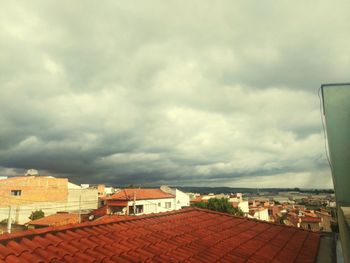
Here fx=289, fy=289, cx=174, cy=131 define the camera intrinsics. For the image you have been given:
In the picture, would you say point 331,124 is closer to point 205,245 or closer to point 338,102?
point 338,102

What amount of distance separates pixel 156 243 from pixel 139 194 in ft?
194

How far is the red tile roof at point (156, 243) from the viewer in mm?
4457

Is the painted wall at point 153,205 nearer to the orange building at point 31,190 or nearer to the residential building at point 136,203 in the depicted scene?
the residential building at point 136,203

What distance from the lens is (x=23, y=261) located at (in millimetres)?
3871

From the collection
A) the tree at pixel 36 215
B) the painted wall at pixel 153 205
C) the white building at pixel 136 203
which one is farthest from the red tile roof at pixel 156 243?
the tree at pixel 36 215

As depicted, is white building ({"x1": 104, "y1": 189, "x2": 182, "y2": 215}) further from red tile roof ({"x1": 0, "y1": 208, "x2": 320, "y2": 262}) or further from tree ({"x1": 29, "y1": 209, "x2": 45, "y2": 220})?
red tile roof ({"x1": 0, "y1": 208, "x2": 320, "y2": 262})

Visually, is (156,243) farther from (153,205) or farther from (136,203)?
(153,205)

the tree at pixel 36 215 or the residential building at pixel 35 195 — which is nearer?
the tree at pixel 36 215

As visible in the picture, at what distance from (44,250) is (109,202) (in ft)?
195

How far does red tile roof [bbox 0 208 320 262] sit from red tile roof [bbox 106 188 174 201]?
5237 centimetres

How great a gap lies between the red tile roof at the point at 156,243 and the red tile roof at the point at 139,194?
52367mm

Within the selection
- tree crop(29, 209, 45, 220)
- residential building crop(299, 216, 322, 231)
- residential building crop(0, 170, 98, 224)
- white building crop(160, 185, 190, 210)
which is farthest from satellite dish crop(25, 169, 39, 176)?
residential building crop(299, 216, 322, 231)

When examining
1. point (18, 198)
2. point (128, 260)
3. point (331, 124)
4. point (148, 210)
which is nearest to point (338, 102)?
point (331, 124)

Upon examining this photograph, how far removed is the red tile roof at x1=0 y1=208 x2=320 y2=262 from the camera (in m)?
4.46
